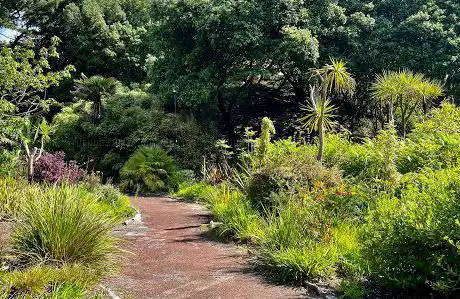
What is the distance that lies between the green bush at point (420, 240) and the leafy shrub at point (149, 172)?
12.7m

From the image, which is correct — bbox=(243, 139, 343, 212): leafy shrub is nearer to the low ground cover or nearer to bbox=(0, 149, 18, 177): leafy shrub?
the low ground cover

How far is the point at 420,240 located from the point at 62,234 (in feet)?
13.6

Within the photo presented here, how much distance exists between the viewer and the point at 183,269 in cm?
584

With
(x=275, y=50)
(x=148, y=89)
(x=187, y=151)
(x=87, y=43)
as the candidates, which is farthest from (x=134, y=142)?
(x=87, y=43)

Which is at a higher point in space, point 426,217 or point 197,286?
point 426,217

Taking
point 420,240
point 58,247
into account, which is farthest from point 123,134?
point 420,240

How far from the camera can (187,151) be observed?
64.0 ft

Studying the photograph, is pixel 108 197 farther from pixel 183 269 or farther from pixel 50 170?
pixel 183 269

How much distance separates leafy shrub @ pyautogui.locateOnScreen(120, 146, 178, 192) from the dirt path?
25.7ft

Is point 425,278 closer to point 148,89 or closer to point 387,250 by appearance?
point 387,250

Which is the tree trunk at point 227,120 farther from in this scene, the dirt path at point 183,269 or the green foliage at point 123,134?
the dirt path at point 183,269

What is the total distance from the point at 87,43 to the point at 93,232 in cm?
2460

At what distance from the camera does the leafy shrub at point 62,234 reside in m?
5.02

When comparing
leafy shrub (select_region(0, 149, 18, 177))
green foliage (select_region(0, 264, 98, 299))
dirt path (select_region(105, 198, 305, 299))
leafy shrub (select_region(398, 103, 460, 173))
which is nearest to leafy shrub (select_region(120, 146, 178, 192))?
leafy shrub (select_region(0, 149, 18, 177))
